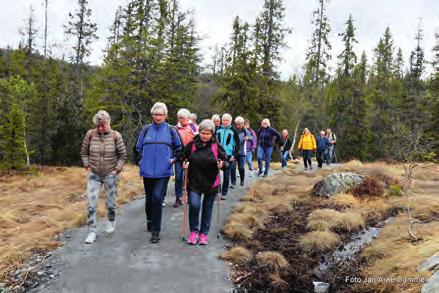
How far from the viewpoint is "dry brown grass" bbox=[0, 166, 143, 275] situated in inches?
239

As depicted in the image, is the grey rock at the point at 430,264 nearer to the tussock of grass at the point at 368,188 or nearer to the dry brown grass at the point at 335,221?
the dry brown grass at the point at 335,221

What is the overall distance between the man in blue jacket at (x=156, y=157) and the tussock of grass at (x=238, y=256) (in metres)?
1.22

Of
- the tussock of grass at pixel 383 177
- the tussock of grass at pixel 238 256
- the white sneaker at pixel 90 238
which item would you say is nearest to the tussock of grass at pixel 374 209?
the tussock of grass at pixel 383 177

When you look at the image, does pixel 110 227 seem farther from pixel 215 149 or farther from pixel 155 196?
pixel 215 149

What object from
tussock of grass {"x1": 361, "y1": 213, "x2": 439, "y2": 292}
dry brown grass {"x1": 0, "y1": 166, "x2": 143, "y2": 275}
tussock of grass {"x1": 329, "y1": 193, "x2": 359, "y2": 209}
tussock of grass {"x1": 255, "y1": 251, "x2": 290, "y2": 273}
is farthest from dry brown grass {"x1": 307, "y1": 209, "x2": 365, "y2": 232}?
dry brown grass {"x1": 0, "y1": 166, "x2": 143, "y2": 275}

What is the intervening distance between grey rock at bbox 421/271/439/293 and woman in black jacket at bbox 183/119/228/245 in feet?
10.3

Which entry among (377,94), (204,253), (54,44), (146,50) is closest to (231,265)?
(204,253)

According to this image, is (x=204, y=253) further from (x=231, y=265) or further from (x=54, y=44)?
(x=54, y=44)

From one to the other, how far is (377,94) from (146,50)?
99.4ft

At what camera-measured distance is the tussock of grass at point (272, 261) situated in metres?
5.55

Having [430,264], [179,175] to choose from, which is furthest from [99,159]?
[430,264]

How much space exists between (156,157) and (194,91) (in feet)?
77.2

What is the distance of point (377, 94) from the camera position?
135 feet

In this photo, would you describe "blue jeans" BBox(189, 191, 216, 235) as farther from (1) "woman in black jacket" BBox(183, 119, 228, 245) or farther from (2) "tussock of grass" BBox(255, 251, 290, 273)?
(2) "tussock of grass" BBox(255, 251, 290, 273)
